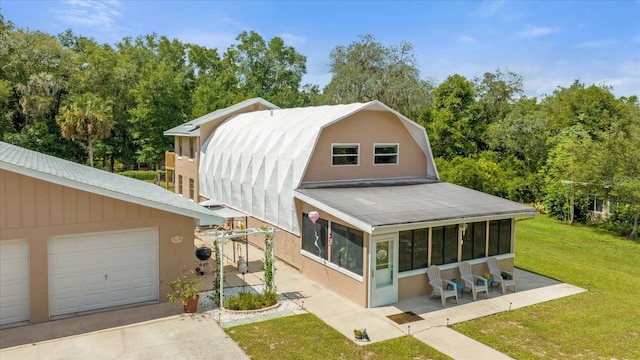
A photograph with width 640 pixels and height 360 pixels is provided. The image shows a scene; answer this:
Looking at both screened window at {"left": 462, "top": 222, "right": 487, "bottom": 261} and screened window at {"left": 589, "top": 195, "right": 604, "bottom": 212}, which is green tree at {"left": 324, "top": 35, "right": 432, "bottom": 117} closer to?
screened window at {"left": 589, "top": 195, "right": 604, "bottom": 212}

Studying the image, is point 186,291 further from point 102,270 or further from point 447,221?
point 447,221

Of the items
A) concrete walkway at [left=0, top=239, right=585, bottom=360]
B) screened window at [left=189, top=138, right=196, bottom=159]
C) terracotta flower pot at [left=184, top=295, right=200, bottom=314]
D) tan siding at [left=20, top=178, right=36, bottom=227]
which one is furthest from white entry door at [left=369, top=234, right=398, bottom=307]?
screened window at [left=189, top=138, right=196, bottom=159]

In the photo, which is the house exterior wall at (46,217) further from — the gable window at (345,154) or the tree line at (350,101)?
the tree line at (350,101)

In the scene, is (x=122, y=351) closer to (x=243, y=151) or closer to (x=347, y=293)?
(x=347, y=293)

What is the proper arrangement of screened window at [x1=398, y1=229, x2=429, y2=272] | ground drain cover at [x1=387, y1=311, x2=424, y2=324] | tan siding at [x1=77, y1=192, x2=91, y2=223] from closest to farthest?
tan siding at [x1=77, y1=192, x2=91, y2=223]
ground drain cover at [x1=387, y1=311, x2=424, y2=324]
screened window at [x1=398, y1=229, x2=429, y2=272]

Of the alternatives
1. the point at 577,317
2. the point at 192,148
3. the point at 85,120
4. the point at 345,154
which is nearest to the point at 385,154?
the point at 345,154

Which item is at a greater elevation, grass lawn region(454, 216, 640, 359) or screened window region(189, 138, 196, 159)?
screened window region(189, 138, 196, 159)
